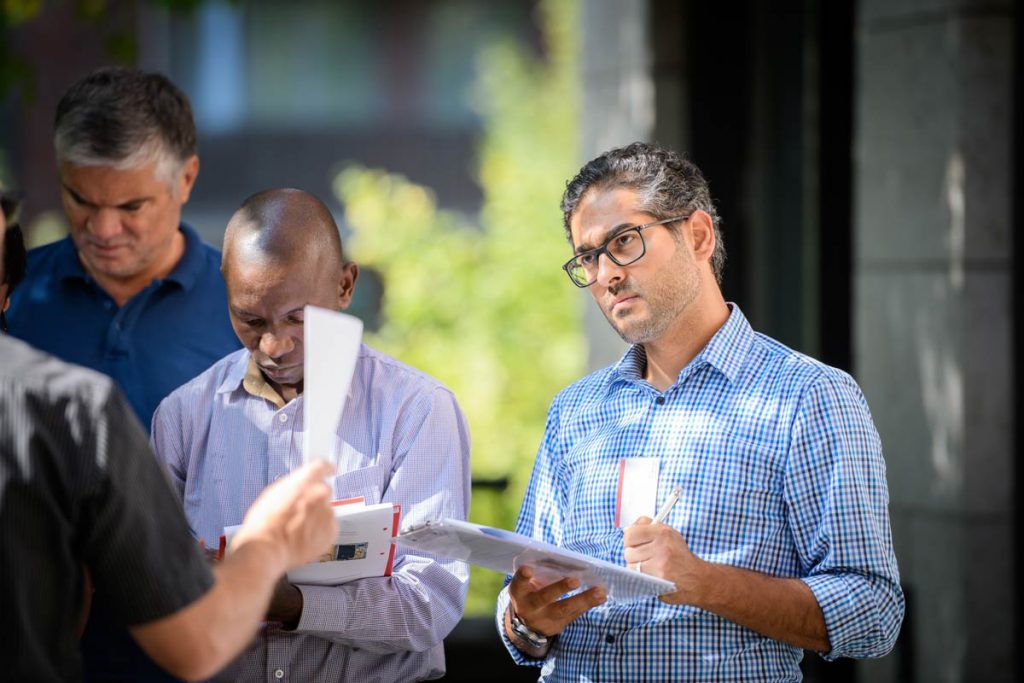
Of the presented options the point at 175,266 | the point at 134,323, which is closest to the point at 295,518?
the point at 134,323

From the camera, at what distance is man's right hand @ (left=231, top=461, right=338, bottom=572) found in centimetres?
189

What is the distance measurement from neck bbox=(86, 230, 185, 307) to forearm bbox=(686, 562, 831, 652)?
170cm

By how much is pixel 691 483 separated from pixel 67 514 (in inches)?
46.5

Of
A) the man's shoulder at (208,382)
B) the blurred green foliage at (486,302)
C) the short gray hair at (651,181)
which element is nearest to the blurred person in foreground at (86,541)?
the man's shoulder at (208,382)

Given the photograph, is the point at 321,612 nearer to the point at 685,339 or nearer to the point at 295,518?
the point at 295,518

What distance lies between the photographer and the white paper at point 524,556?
6.94 ft

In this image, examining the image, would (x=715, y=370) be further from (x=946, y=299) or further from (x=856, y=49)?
(x=856, y=49)

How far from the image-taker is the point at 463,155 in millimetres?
18547

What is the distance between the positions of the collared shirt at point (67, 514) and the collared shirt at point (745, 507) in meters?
0.97

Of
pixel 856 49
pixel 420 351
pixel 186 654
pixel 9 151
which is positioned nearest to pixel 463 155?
pixel 9 151

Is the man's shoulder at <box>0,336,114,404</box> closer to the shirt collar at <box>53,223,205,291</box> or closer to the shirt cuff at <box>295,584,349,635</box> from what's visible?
the shirt cuff at <box>295,584,349,635</box>

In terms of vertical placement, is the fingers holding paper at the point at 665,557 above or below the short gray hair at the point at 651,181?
below

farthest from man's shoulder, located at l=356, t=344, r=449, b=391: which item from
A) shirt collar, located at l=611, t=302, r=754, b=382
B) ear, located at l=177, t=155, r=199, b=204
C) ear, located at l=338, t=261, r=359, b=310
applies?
ear, located at l=177, t=155, r=199, b=204

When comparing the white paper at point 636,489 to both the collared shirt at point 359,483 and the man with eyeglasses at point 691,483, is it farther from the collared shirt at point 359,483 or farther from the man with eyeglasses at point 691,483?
the collared shirt at point 359,483
